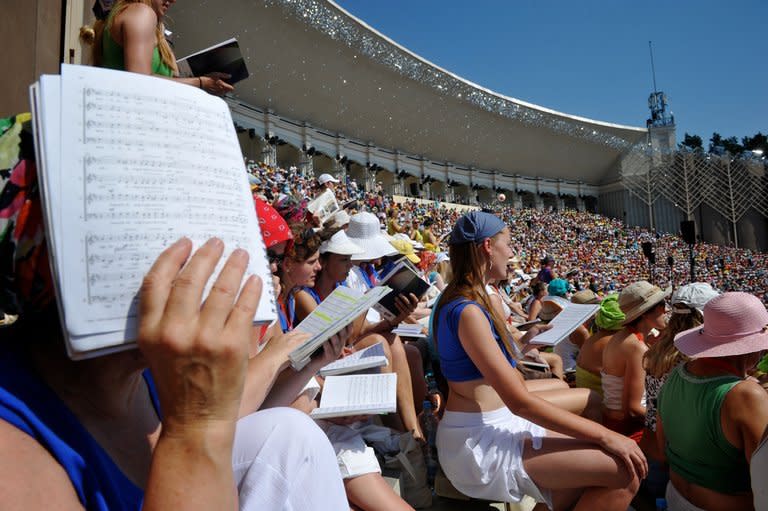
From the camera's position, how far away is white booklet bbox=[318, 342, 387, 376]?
2.16 metres

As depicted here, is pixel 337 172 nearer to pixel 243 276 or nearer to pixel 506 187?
pixel 506 187

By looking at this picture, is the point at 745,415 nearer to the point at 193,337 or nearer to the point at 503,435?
the point at 503,435

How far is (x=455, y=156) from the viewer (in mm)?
46750

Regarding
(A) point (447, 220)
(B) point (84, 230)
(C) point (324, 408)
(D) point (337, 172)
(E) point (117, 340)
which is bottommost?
(C) point (324, 408)

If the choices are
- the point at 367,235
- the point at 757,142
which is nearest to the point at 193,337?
the point at 367,235

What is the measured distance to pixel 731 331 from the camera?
2.20 m

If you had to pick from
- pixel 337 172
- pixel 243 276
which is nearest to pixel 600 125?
pixel 337 172

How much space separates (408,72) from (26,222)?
1556 inches

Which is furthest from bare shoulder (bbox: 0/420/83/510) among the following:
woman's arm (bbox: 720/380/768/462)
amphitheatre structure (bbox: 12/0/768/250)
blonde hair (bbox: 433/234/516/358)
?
amphitheatre structure (bbox: 12/0/768/250)

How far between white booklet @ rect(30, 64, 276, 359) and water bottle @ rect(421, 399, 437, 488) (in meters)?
2.23

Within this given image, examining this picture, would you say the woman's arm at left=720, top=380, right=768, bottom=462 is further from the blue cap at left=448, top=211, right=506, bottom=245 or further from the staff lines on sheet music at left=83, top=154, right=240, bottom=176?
the staff lines on sheet music at left=83, top=154, right=240, bottom=176

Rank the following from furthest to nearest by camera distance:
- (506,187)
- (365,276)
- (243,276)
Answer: (506,187), (365,276), (243,276)

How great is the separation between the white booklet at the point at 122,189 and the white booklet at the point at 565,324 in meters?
2.27

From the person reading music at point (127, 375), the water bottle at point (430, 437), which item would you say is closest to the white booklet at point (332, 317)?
the person reading music at point (127, 375)
